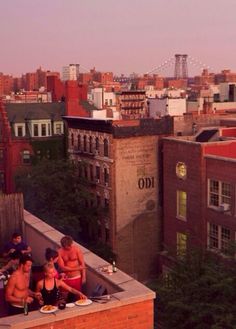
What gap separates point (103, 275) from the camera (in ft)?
33.1

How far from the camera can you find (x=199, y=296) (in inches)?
945

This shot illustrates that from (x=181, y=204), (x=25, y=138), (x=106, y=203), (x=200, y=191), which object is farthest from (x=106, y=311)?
(x=25, y=138)

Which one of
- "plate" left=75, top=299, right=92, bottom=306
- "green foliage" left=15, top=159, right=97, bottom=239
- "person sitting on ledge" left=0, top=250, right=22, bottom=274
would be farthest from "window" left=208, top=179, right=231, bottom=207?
"plate" left=75, top=299, right=92, bottom=306

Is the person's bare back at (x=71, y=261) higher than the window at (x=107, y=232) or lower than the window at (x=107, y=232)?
higher

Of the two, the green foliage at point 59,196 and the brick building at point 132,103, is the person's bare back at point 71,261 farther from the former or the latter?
the brick building at point 132,103

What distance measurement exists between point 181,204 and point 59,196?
1078cm

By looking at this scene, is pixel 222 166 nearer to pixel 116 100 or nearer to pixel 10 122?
pixel 10 122

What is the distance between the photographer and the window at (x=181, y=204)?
42625 mm

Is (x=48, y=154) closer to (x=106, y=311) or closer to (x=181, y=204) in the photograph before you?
(x=181, y=204)

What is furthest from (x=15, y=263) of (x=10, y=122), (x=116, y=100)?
(x=116, y=100)

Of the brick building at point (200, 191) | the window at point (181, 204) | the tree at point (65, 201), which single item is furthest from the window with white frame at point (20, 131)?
the window at point (181, 204)

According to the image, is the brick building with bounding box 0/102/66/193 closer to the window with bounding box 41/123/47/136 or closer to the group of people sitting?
the window with bounding box 41/123/47/136

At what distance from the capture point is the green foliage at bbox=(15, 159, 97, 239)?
45375 mm

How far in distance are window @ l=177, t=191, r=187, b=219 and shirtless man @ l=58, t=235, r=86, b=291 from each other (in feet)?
106
